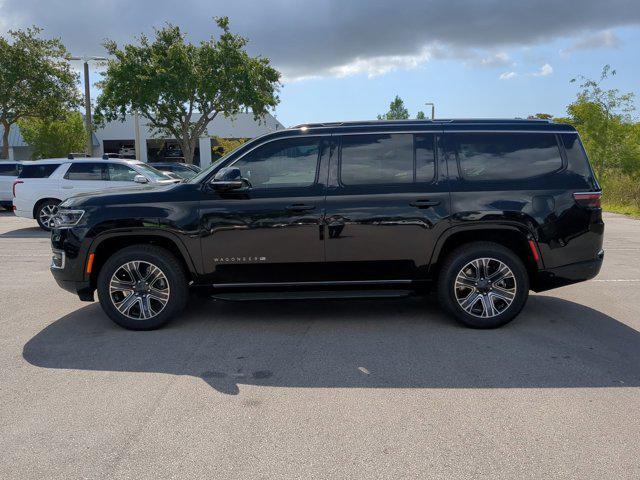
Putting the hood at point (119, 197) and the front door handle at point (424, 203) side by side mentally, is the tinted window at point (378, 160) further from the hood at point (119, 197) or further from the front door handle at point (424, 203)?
the hood at point (119, 197)

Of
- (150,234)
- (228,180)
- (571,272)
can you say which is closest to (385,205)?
(228,180)

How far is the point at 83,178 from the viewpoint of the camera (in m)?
13.9

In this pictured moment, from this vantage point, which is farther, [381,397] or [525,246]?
[525,246]

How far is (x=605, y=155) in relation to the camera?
23766 millimetres

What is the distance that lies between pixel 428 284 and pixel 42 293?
16.2ft

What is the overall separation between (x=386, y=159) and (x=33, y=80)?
29340mm

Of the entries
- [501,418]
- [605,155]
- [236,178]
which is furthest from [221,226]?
[605,155]

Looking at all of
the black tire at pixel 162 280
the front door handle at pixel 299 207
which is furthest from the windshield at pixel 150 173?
the front door handle at pixel 299 207

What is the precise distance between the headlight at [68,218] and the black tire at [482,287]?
366cm

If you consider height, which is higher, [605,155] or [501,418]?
[605,155]

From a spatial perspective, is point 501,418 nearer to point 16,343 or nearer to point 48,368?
point 48,368

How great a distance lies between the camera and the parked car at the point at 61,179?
13.6 m

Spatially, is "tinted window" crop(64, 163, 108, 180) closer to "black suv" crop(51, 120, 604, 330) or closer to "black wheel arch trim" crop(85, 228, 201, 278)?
"black suv" crop(51, 120, 604, 330)

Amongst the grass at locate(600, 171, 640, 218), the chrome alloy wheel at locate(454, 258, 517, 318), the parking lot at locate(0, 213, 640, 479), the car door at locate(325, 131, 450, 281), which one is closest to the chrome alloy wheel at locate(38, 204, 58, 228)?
Answer: the parking lot at locate(0, 213, 640, 479)
